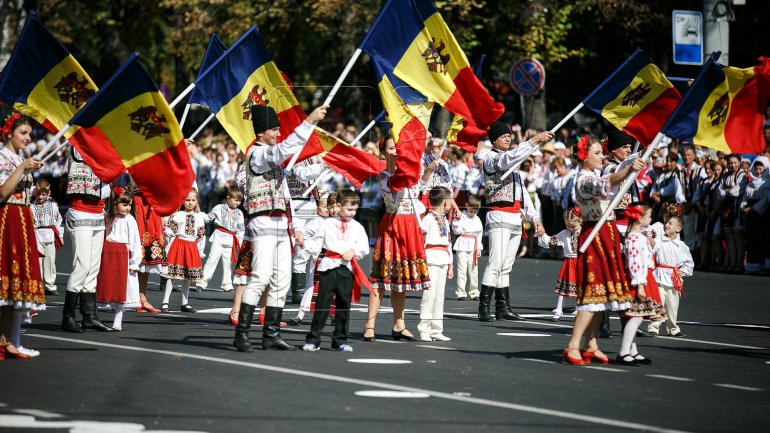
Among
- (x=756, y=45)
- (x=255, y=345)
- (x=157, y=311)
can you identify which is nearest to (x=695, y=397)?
(x=255, y=345)

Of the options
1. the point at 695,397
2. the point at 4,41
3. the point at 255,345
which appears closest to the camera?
the point at 695,397

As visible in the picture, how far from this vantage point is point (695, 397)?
9352 millimetres

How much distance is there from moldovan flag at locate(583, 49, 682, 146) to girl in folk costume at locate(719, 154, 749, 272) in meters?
8.76

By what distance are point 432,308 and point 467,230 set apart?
532cm

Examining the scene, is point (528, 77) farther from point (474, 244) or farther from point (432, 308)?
point (432, 308)

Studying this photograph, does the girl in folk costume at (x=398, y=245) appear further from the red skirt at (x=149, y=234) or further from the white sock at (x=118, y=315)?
the red skirt at (x=149, y=234)

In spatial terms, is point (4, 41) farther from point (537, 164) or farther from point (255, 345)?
point (255, 345)

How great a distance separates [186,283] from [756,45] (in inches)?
902

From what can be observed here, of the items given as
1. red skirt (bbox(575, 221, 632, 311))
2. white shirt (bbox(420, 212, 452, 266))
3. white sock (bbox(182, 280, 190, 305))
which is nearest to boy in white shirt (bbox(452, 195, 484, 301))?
white sock (bbox(182, 280, 190, 305))

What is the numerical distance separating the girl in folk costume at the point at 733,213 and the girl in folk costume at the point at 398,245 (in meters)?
10.5

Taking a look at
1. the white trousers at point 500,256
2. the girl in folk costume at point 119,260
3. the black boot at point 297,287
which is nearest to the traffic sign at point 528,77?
the black boot at point 297,287

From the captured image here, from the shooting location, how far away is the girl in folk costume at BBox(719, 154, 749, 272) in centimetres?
2159

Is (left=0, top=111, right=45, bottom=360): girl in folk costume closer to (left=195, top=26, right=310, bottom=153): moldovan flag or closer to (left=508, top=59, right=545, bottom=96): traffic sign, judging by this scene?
(left=195, top=26, right=310, bottom=153): moldovan flag

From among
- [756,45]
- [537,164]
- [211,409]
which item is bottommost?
[211,409]
